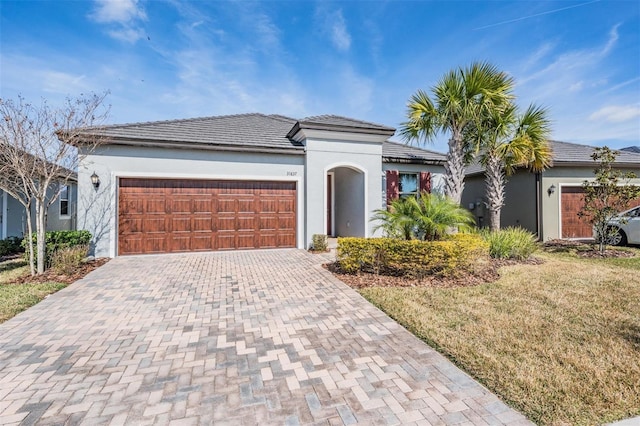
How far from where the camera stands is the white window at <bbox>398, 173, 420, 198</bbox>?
12.9 meters

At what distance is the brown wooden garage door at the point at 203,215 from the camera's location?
9.75 meters

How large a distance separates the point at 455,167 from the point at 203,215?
351 inches

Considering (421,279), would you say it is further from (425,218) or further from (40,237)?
(40,237)

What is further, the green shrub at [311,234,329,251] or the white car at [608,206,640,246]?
the white car at [608,206,640,246]

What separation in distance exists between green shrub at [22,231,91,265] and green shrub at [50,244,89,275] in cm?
17

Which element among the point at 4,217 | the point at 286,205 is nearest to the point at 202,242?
the point at 286,205

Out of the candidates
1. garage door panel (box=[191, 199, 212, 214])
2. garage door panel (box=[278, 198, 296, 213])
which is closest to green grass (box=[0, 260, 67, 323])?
garage door panel (box=[191, 199, 212, 214])

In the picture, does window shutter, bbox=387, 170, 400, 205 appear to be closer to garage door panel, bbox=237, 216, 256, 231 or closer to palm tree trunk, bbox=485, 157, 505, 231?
palm tree trunk, bbox=485, 157, 505, 231

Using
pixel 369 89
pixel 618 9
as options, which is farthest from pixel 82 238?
pixel 618 9

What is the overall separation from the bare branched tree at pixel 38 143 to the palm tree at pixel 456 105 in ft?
33.3

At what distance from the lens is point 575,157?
14.2 m

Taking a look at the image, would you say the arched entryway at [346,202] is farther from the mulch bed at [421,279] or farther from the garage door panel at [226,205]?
the mulch bed at [421,279]

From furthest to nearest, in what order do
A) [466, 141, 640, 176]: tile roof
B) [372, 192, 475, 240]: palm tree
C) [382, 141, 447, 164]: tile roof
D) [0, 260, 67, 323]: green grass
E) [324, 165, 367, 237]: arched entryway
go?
[466, 141, 640, 176]: tile roof, [382, 141, 447, 164]: tile roof, [324, 165, 367, 237]: arched entryway, [372, 192, 475, 240]: palm tree, [0, 260, 67, 323]: green grass

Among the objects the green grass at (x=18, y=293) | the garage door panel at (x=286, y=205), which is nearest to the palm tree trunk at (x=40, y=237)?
the green grass at (x=18, y=293)
